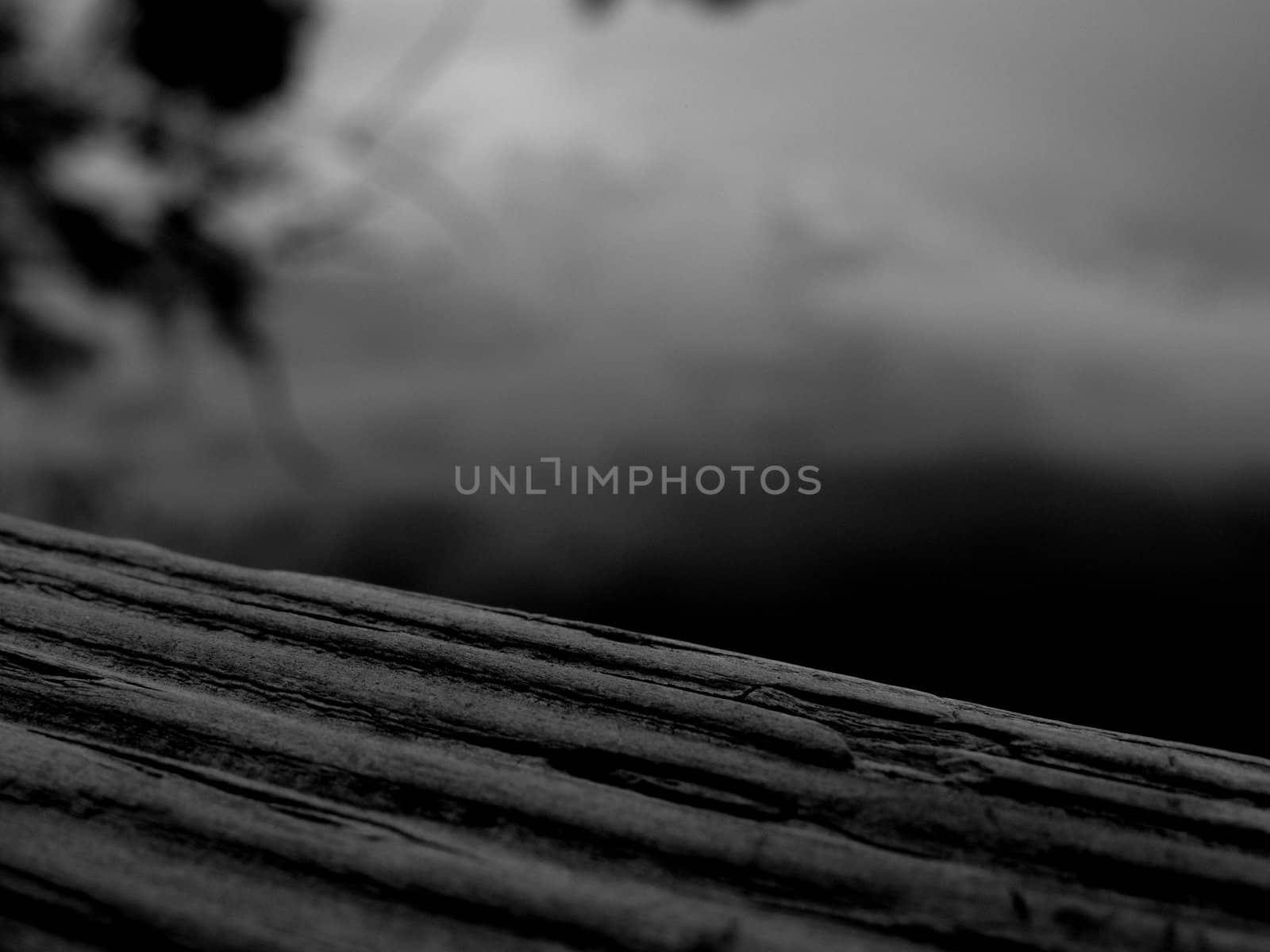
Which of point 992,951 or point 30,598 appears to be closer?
point 992,951

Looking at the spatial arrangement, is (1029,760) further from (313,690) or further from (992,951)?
(313,690)

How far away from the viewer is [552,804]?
0.42 meters

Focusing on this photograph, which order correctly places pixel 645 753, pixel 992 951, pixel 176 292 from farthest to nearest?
pixel 176 292 → pixel 645 753 → pixel 992 951

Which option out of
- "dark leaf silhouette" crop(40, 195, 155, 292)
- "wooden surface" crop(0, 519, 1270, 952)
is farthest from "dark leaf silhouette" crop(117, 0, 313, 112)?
"wooden surface" crop(0, 519, 1270, 952)

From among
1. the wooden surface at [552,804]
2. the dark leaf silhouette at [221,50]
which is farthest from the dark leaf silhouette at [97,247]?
the wooden surface at [552,804]

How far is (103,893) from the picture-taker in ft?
1.22

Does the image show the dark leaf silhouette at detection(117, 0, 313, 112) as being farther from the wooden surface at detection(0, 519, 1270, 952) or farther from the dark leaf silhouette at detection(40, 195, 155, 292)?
the wooden surface at detection(0, 519, 1270, 952)

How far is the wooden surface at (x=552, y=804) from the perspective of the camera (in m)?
0.36

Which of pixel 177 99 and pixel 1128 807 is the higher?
pixel 177 99

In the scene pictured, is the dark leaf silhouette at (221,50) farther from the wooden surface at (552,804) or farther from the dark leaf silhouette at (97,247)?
the wooden surface at (552,804)

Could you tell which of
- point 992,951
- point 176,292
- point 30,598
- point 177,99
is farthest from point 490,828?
point 177,99

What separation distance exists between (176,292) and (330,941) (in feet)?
9.56

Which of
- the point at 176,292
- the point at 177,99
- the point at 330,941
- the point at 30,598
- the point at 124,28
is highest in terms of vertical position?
the point at 124,28

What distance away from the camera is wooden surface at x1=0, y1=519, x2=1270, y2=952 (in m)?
0.36
